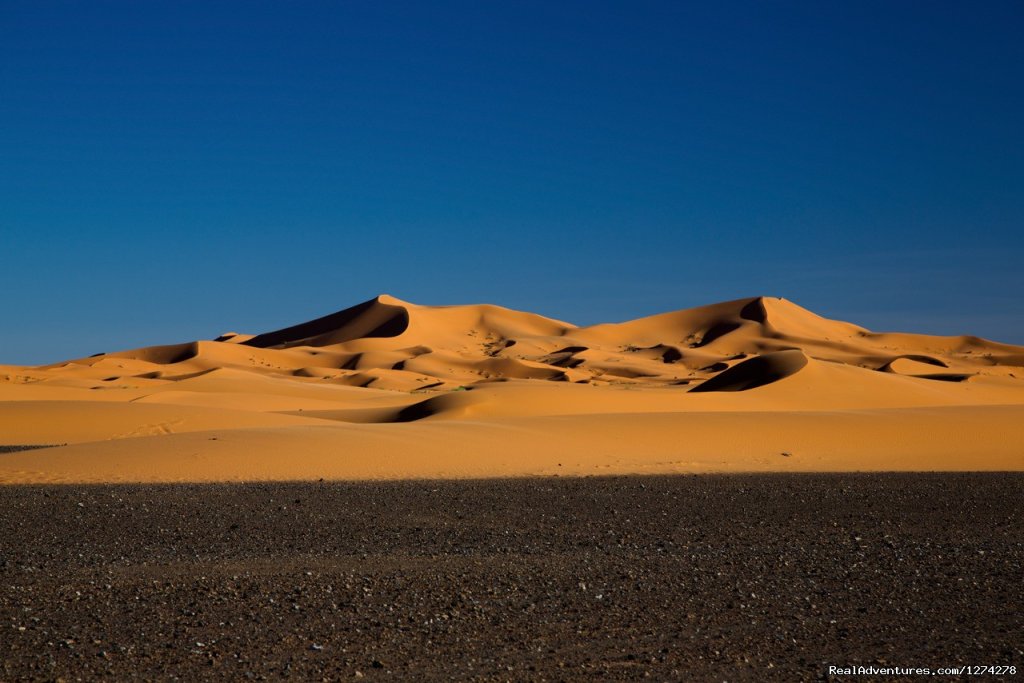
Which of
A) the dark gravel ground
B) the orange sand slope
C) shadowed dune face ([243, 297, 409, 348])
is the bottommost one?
the dark gravel ground

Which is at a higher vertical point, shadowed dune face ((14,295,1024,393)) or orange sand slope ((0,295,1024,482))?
shadowed dune face ((14,295,1024,393))

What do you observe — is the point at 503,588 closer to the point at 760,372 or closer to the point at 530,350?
the point at 760,372

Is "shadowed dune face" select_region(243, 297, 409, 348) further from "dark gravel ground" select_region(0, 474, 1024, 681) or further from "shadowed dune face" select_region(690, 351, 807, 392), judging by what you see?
"dark gravel ground" select_region(0, 474, 1024, 681)

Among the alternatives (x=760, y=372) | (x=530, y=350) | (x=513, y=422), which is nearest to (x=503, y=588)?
(x=513, y=422)

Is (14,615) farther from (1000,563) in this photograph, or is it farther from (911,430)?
(911,430)

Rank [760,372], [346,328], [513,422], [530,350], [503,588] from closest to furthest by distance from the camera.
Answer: [503,588], [513,422], [760,372], [530,350], [346,328]

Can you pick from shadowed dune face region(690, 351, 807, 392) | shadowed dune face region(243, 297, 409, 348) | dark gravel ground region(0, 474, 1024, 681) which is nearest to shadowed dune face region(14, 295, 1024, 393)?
shadowed dune face region(243, 297, 409, 348)

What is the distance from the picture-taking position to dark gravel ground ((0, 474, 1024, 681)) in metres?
6.40

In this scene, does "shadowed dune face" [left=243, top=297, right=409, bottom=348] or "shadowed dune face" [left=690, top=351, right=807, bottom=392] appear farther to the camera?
"shadowed dune face" [left=243, top=297, right=409, bottom=348]

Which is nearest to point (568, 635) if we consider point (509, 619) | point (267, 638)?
point (509, 619)

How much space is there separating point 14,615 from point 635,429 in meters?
19.6

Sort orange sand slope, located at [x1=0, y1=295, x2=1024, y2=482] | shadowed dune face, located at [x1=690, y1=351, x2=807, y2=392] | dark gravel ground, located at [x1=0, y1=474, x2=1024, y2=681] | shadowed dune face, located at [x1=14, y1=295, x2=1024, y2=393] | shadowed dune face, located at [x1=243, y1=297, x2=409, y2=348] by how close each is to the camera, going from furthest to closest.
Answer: shadowed dune face, located at [x1=243, y1=297, x2=409, y2=348] → shadowed dune face, located at [x1=14, y1=295, x2=1024, y2=393] → shadowed dune face, located at [x1=690, y1=351, x2=807, y2=392] → orange sand slope, located at [x1=0, y1=295, x2=1024, y2=482] → dark gravel ground, located at [x1=0, y1=474, x2=1024, y2=681]

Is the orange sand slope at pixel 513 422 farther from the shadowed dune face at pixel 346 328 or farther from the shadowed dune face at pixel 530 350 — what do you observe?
the shadowed dune face at pixel 346 328

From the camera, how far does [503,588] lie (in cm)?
825
